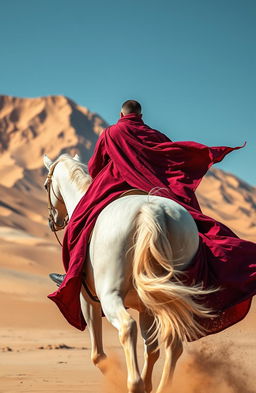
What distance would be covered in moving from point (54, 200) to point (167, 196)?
186cm

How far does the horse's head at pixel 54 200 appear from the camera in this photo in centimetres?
731

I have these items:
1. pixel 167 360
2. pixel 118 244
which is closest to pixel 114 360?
pixel 167 360

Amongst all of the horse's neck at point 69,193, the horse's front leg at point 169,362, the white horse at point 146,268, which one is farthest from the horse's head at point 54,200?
the horse's front leg at point 169,362

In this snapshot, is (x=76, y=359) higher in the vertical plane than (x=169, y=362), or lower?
lower

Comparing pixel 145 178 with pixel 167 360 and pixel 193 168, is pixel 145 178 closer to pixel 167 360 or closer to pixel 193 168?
pixel 193 168

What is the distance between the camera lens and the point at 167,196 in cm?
593

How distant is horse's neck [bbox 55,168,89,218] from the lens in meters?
6.78

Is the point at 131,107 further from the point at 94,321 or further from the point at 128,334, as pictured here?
the point at 128,334

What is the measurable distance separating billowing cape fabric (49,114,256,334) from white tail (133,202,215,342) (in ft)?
0.95

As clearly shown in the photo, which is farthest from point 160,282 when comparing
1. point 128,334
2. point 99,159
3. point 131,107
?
point 131,107

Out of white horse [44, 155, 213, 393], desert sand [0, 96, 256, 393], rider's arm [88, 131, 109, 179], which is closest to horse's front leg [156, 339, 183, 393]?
white horse [44, 155, 213, 393]

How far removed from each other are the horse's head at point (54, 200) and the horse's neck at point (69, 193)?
0.18 metres

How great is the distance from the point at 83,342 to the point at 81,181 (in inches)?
394

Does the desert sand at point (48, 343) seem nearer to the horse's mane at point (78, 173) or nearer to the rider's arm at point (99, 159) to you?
the horse's mane at point (78, 173)
